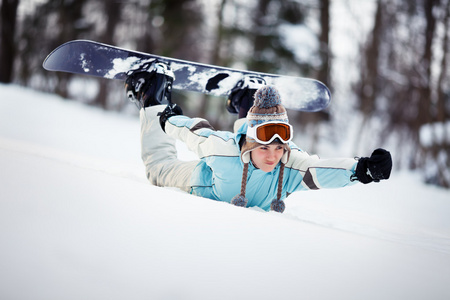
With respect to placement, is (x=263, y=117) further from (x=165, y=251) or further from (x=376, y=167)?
(x=165, y=251)

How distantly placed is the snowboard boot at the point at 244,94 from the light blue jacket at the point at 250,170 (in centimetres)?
87

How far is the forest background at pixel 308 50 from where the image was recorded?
7074 mm

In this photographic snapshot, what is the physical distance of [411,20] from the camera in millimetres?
7141

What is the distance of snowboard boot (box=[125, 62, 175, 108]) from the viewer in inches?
108

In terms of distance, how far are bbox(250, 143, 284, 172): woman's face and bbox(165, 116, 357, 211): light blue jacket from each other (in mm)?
54

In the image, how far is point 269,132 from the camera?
1822 millimetres

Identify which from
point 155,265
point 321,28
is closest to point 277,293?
point 155,265

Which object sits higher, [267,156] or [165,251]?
[267,156]

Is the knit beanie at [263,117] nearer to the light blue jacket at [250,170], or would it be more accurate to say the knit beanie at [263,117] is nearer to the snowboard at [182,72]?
the light blue jacket at [250,170]

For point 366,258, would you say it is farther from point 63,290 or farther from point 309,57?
point 309,57

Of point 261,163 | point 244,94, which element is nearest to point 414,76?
point 244,94

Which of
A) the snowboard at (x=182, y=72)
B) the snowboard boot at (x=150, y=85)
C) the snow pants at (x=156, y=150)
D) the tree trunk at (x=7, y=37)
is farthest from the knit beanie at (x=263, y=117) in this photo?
the tree trunk at (x=7, y=37)

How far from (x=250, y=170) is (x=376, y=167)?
59cm

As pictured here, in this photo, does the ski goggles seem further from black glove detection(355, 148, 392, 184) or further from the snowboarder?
black glove detection(355, 148, 392, 184)
